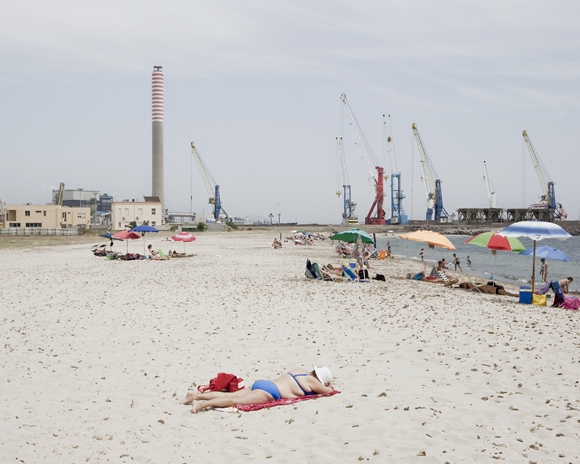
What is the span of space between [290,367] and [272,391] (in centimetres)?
118

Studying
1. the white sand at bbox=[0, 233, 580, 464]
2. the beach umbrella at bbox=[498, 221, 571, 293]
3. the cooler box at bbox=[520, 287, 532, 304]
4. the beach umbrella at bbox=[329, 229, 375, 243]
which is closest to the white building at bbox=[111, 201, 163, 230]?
the beach umbrella at bbox=[329, 229, 375, 243]

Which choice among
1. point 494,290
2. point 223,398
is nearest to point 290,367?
point 223,398

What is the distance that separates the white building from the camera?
283ft

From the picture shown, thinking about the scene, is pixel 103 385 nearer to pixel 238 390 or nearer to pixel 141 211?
pixel 238 390

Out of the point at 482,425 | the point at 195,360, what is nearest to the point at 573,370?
the point at 482,425

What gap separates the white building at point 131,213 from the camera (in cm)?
8619

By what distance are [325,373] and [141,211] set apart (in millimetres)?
86796

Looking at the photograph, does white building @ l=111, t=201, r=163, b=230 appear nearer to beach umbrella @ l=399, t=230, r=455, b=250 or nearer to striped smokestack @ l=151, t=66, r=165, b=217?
striped smokestack @ l=151, t=66, r=165, b=217

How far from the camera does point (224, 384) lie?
17.5 feet

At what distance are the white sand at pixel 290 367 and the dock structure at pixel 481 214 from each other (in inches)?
5073

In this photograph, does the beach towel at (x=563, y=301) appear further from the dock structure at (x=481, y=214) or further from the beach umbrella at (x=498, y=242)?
the dock structure at (x=481, y=214)

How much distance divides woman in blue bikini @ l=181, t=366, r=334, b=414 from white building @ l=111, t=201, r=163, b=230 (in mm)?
84691

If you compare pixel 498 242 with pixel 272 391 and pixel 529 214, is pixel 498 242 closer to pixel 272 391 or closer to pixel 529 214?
pixel 272 391

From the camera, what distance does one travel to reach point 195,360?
672 centimetres
